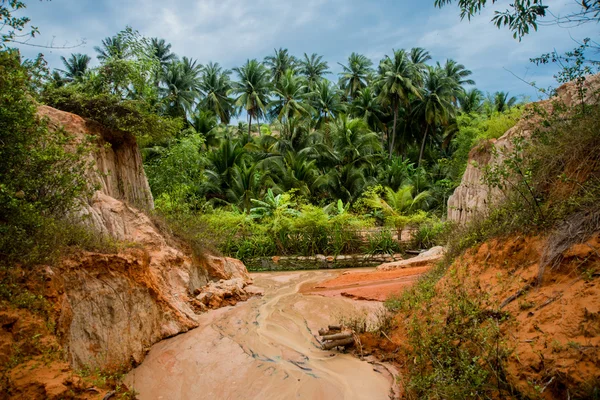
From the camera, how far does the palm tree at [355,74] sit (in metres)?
43.1

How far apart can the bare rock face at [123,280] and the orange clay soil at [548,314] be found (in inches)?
144

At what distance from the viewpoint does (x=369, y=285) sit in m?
9.97

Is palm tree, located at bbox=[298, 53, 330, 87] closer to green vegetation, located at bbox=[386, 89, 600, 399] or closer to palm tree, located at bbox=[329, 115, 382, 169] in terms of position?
palm tree, located at bbox=[329, 115, 382, 169]

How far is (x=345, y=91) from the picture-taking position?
43750 millimetres

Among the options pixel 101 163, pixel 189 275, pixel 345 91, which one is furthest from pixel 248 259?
pixel 345 91

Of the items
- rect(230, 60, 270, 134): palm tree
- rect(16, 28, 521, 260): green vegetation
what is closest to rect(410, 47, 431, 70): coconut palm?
rect(16, 28, 521, 260): green vegetation

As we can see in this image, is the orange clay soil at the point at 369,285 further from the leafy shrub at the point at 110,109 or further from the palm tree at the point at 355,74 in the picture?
the palm tree at the point at 355,74

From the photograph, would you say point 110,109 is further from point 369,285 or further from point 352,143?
point 352,143

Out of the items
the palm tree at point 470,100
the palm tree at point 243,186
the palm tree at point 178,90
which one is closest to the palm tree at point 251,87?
the palm tree at point 178,90

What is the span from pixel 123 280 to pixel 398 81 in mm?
33224

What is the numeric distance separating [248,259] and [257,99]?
2197 centimetres

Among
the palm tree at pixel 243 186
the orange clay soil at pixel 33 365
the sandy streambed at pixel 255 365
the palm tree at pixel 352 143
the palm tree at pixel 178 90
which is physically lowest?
the sandy streambed at pixel 255 365

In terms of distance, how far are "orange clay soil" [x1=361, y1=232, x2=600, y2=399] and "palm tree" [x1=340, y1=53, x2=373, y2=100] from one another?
1592 inches

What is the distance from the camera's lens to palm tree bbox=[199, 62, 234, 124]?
1491 inches
